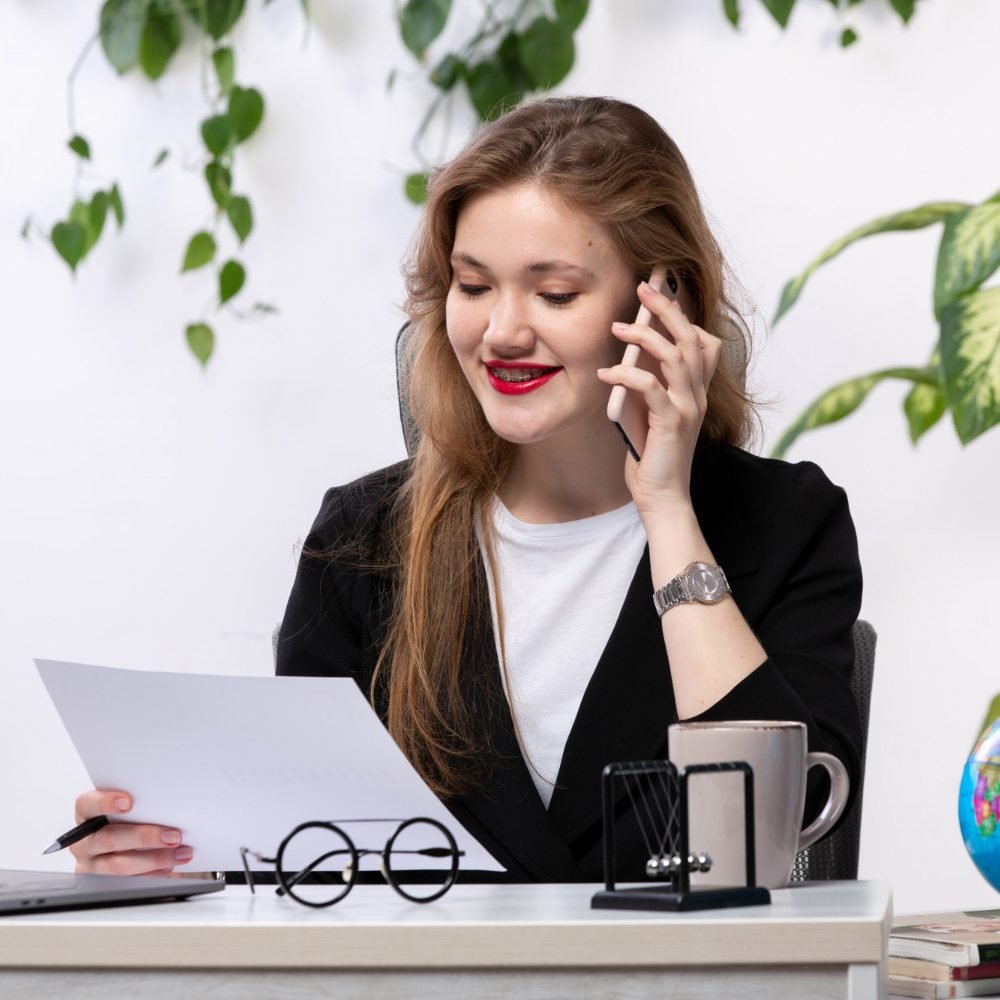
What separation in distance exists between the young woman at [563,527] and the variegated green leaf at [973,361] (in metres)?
0.37

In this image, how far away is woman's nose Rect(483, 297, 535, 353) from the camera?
1266 mm

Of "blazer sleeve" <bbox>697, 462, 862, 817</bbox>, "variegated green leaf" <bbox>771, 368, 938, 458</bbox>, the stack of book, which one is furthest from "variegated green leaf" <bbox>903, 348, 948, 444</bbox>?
the stack of book

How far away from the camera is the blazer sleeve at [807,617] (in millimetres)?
1037

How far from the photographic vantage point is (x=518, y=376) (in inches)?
51.2

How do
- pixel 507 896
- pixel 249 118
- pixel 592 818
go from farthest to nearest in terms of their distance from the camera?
pixel 249 118 → pixel 592 818 → pixel 507 896

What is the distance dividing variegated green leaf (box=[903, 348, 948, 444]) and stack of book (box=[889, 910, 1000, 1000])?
1.23 metres

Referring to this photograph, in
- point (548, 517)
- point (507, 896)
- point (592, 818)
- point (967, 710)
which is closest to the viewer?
point (507, 896)

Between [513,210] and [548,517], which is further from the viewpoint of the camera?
[548,517]

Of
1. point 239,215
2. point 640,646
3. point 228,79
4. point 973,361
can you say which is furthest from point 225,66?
point 640,646

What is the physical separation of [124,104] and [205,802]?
5.85 feet

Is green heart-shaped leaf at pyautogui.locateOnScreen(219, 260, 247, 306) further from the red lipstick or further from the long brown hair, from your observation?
the red lipstick

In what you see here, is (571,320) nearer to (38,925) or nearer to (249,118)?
(38,925)

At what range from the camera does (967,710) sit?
2.13 m

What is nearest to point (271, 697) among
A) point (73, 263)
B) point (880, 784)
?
point (880, 784)
